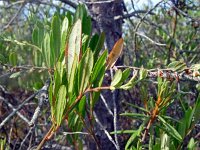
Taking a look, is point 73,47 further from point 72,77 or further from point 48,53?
point 48,53

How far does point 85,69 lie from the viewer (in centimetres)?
85

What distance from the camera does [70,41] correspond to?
34.7 inches

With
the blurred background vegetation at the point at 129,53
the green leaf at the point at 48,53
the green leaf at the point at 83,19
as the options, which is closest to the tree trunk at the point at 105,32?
the blurred background vegetation at the point at 129,53

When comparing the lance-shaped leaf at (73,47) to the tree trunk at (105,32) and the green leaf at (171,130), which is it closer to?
the green leaf at (171,130)

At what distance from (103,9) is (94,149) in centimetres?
58

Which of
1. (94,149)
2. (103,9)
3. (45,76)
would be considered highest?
(103,9)

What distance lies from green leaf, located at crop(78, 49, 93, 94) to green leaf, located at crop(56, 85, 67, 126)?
1.6 inches

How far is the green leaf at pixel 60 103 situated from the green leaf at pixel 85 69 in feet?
0.14

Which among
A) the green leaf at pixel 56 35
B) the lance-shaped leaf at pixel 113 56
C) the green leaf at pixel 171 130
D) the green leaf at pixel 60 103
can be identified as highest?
the green leaf at pixel 56 35

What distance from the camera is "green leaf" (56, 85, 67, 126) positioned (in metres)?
0.84

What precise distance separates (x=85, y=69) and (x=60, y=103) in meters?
0.08

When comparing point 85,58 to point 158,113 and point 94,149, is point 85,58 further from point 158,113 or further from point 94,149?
point 94,149

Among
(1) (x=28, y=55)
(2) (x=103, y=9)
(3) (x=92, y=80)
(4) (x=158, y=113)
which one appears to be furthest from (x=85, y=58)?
(1) (x=28, y=55)

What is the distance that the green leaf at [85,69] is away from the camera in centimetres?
84
